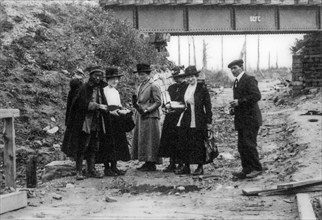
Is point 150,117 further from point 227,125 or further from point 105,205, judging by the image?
point 227,125

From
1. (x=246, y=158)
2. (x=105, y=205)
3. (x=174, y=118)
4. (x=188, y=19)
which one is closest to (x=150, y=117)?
(x=174, y=118)

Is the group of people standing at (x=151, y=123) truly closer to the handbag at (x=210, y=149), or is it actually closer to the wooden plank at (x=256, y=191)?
the handbag at (x=210, y=149)

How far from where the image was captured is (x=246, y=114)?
9250mm

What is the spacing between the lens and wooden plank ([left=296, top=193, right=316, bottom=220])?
238 inches

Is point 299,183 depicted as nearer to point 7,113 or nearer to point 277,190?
point 277,190

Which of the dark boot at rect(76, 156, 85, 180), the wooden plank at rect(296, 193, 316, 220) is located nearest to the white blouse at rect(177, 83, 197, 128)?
the dark boot at rect(76, 156, 85, 180)

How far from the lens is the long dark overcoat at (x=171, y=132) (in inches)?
403

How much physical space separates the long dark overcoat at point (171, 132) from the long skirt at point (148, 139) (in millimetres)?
182

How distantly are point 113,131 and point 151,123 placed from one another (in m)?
0.80

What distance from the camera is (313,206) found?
7000 millimetres

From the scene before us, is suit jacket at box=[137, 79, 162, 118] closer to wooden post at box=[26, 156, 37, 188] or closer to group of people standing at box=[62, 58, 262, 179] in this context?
group of people standing at box=[62, 58, 262, 179]

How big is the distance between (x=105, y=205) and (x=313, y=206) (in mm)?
2740

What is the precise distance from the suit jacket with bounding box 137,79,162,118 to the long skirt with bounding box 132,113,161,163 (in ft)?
0.51

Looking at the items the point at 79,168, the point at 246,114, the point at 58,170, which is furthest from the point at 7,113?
the point at 246,114
